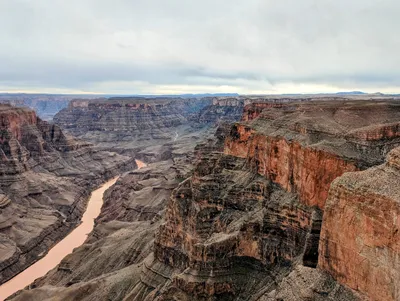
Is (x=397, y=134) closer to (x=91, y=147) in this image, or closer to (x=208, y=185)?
(x=208, y=185)

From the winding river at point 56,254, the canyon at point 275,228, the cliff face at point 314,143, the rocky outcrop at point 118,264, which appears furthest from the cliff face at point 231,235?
the winding river at point 56,254

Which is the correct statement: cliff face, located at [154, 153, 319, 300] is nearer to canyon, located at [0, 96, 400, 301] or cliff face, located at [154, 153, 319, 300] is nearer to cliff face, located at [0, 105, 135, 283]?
canyon, located at [0, 96, 400, 301]

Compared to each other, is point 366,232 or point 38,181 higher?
point 366,232

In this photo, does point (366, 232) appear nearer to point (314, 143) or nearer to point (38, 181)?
point (314, 143)

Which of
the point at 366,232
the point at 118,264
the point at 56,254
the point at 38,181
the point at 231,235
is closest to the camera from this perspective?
the point at 366,232

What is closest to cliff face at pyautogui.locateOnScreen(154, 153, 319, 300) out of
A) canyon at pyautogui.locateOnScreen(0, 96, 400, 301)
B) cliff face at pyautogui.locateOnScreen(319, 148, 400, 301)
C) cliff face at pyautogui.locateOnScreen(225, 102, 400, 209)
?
canyon at pyautogui.locateOnScreen(0, 96, 400, 301)

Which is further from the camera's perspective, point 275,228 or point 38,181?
point 38,181

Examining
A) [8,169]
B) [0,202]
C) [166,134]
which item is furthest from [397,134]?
[166,134]

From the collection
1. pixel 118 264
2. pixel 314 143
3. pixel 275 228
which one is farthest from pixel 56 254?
pixel 314 143
